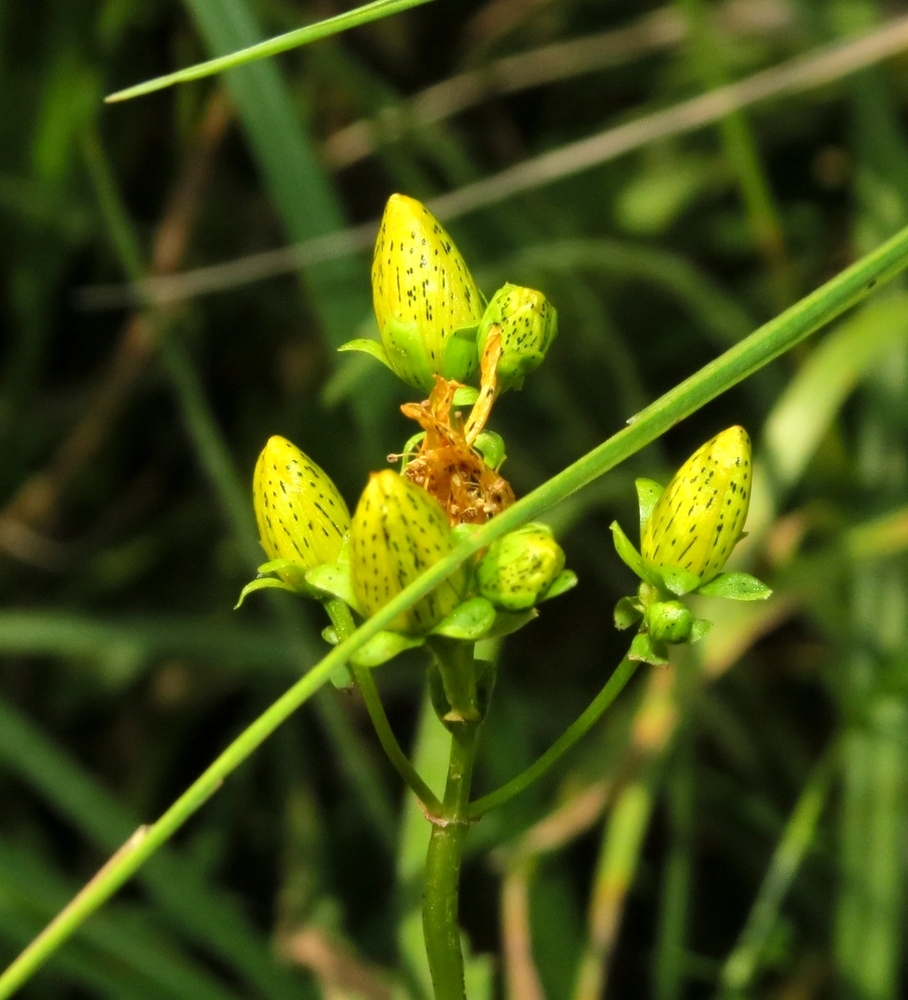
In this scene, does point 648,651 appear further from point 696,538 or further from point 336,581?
point 336,581

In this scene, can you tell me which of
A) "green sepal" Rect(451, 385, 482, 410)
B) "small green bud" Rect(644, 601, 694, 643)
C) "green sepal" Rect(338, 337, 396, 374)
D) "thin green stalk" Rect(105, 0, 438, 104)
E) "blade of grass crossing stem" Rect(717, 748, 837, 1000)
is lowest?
"blade of grass crossing stem" Rect(717, 748, 837, 1000)

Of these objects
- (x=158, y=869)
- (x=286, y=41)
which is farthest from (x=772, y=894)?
(x=286, y=41)

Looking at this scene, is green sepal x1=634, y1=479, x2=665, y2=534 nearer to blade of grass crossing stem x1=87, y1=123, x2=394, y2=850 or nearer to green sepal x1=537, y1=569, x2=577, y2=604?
green sepal x1=537, y1=569, x2=577, y2=604

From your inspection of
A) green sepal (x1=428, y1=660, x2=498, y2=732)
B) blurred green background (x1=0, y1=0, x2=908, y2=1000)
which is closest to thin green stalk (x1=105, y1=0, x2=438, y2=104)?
green sepal (x1=428, y1=660, x2=498, y2=732)

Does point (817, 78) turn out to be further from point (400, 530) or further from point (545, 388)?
point (400, 530)

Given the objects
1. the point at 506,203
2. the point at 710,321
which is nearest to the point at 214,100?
the point at 506,203

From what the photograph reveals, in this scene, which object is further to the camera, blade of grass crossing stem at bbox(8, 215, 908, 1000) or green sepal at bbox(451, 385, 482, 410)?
green sepal at bbox(451, 385, 482, 410)

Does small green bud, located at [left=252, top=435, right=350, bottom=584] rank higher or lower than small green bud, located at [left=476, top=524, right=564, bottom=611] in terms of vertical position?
higher

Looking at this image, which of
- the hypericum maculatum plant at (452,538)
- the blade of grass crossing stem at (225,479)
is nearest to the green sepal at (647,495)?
the hypericum maculatum plant at (452,538)
